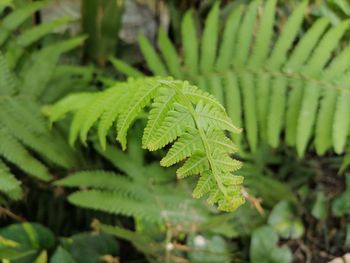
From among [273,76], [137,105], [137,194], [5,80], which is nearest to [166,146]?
[137,194]

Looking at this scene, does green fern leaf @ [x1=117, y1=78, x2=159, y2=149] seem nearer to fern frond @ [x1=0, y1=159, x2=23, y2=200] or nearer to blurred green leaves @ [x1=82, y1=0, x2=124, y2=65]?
fern frond @ [x1=0, y1=159, x2=23, y2=200]

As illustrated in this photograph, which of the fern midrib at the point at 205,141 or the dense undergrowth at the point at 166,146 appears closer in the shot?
the fern midrib at the point at 205,141

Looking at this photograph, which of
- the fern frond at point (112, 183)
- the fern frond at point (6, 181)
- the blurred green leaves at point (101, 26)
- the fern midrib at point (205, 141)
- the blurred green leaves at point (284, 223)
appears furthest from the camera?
the blurred green leaves at point (101, 26)

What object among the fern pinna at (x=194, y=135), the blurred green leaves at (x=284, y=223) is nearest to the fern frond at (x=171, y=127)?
the fern pinna at (x=194, y=135)

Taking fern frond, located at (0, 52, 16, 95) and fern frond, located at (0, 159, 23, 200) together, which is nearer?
fern frond, located at (0, 159, 23, 200)

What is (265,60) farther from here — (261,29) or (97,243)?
(97,243)

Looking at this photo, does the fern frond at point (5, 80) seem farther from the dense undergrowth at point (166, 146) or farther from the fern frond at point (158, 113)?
the fern frond at point (158, 113)

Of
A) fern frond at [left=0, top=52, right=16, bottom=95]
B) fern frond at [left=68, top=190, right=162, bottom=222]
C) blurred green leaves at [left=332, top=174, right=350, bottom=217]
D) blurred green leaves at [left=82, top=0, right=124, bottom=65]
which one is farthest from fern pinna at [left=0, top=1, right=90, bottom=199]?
blurred green leaves at [left=332, top=174, right=350, bottom=217]

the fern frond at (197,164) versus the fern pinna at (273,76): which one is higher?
the fern pinna at (273,76)

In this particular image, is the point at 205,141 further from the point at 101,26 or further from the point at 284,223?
the point at 101,26
